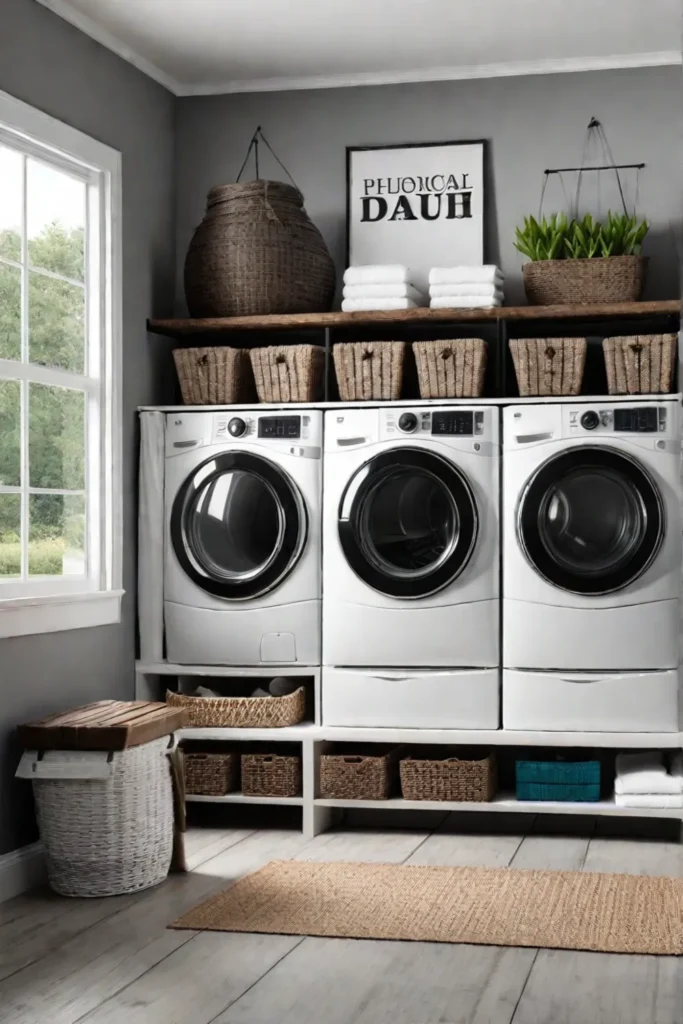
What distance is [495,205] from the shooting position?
16.0 feet

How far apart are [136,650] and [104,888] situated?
3.79ft

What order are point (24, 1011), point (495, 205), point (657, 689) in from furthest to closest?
point (495, 205) → point (657, 689) → point (24, 1011)

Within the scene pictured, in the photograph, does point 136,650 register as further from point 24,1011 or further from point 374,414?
point 24,1011

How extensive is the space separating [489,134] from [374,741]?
2.30 m

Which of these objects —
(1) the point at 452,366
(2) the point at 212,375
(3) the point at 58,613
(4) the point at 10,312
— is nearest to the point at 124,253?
(2) the point at 212,375

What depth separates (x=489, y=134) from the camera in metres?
4.89

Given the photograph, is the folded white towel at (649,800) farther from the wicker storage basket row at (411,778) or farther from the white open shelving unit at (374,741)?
the wicker storage basket row at (411,778)

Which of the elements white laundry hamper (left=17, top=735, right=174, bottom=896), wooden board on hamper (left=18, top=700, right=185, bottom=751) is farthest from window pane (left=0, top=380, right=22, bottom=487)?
white laundry hamper (left=17, top=735, right=174, bottom=896)

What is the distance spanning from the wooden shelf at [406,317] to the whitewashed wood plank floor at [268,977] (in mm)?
1973

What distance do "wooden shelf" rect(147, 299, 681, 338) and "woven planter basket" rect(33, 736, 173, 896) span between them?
1.68 metres

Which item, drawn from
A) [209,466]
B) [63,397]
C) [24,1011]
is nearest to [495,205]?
[209,466]

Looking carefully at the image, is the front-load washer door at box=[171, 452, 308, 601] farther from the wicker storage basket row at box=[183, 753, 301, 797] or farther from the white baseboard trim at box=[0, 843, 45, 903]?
the white baseboard trim at box=[0, 843, 45, 903]

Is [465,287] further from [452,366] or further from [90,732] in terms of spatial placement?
[90,732]

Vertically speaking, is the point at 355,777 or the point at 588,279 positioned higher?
the point at 588,279
